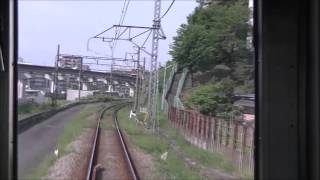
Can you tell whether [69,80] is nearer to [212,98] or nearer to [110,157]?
[212,98]

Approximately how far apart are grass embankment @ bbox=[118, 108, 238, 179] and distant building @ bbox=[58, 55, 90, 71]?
2279mm

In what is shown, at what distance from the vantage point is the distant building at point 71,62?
463 cm

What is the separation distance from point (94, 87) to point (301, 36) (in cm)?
318

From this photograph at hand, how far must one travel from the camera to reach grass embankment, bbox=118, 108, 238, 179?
735cm

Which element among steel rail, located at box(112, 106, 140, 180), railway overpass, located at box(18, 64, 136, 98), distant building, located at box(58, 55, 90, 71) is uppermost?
distant building, located at box(58, 55, 90, 71)

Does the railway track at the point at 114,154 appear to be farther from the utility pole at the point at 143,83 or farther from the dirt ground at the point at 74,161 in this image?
the utility pole at the point at 143,83

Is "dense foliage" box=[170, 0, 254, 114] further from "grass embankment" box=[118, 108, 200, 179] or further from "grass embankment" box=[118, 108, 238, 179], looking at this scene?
"grass embankment" box=[118, 108, 200, 179]

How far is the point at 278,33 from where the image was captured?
250cm

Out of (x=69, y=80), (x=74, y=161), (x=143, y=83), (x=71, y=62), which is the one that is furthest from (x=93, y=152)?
(x=69, y=80)

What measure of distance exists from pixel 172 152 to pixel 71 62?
15.9 ft

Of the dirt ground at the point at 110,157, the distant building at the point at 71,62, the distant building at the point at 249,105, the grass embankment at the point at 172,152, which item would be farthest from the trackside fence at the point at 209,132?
the distant building at the point at 249,105

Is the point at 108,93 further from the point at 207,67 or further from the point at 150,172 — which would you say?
the point at 150,172

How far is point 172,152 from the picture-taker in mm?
9367

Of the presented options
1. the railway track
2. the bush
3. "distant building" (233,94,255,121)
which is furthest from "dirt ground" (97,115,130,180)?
"distant building" (233,94,255,121)
